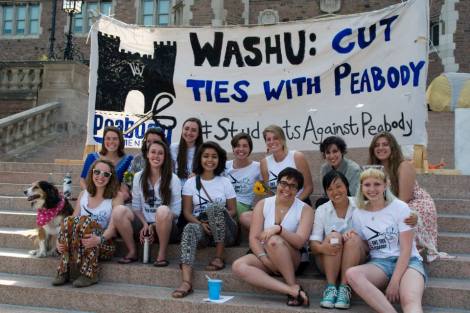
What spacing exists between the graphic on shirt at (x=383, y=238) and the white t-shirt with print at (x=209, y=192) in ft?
4.60

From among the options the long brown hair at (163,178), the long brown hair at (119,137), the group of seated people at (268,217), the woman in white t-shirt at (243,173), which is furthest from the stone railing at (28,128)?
the woman in white t-shirt at (243,173)

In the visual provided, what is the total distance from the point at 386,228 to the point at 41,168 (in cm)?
591

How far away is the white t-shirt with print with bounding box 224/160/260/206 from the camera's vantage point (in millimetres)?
5180

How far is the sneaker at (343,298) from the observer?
368 cm

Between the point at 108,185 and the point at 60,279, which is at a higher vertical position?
the point at 108,185

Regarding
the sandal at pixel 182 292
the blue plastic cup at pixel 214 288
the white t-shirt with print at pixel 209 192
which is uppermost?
the white t-shirt with print at pixel 209 192

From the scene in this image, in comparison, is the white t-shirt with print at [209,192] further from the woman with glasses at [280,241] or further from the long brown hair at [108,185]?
the long brown hair at [108,185]

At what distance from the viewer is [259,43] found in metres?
6.82

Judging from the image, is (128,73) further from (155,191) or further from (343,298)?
(343,298)

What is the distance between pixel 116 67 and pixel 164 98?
0.87m

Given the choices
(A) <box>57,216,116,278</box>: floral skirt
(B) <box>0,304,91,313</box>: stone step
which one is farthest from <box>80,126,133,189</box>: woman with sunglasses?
(B) <box>0,304,91,313</box>: stone step

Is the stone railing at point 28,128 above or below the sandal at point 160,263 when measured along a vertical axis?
above

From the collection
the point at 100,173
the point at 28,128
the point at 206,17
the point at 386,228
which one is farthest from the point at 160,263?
the point at 206,17

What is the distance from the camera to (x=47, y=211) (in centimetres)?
463
